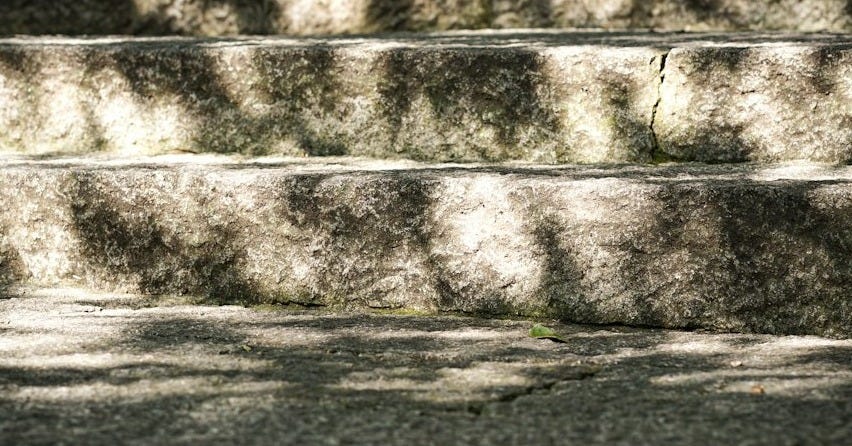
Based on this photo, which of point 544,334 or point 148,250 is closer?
point 544,334

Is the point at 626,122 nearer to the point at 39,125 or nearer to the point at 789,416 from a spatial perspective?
the point at 789,416

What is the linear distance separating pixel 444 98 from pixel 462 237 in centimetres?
63

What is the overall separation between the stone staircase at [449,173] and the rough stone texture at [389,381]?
10 cm

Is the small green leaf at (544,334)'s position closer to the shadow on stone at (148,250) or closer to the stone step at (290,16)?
the shadow on stone at (148,250)

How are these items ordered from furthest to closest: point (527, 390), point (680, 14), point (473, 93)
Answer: point (680, 14) → point (473, 93) → point (527, 390)

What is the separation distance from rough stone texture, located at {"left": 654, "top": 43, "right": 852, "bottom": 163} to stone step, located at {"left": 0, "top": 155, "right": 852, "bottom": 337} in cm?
Answer: 9

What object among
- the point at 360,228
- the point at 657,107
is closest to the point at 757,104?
the point at 657,107

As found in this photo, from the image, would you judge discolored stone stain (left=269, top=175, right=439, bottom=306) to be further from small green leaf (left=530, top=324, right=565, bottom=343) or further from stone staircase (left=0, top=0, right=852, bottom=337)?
small green leaf (left=530, top=324, right=565, bottom=343)

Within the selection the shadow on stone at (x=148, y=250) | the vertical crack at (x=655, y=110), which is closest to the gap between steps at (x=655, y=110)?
the vertical crack at (x=655, y=110)

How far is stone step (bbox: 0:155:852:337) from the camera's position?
2.45m

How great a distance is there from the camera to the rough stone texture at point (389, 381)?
180 centimetres

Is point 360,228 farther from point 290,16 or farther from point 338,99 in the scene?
point 290,16

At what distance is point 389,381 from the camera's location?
2.10 metres

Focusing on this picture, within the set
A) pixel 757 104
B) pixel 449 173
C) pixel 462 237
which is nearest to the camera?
pixel 462 237
